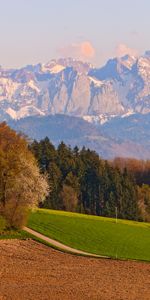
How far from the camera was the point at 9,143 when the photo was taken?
Answer: 265 feet

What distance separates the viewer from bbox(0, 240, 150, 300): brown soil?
123 ft

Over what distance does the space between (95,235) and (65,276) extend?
29.9 m

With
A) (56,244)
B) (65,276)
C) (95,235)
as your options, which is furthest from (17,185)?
(65,276)

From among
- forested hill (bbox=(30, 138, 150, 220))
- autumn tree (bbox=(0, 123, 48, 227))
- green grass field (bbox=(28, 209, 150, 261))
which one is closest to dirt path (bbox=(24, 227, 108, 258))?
green grass field (bbox=(28, 209, 150, 261))

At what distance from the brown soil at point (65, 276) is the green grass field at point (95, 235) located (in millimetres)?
6905

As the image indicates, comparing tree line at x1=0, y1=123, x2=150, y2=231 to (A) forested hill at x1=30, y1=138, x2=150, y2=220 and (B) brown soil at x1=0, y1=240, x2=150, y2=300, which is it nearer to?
(A) forested hill at x1=30, y1=138, x2=150, y2=220

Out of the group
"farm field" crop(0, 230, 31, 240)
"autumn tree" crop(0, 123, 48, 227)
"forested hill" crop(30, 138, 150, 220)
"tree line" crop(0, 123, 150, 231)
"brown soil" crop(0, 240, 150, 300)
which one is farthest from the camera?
"forested hill" crop(30, 138, 150, 220)

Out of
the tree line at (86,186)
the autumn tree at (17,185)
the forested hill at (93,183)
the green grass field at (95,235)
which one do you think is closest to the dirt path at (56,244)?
the green grass field at (95,235)

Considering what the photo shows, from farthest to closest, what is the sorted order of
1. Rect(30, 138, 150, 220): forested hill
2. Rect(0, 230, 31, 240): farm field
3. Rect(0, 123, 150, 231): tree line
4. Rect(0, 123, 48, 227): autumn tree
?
1. Rect(30, 138, 150, 220): forested hill
2. Rect(0, 123, 150, 231): tree line
3. Rect(0, 123, 48, 227): autumn tree
4. Rect(0, 230, 31, 240): farm field

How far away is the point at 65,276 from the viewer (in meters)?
44.2

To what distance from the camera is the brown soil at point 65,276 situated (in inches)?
1479

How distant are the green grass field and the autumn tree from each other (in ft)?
10.3

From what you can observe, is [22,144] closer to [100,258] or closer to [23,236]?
[23,236]

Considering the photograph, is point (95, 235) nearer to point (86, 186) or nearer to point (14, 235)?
point (14, 235)
